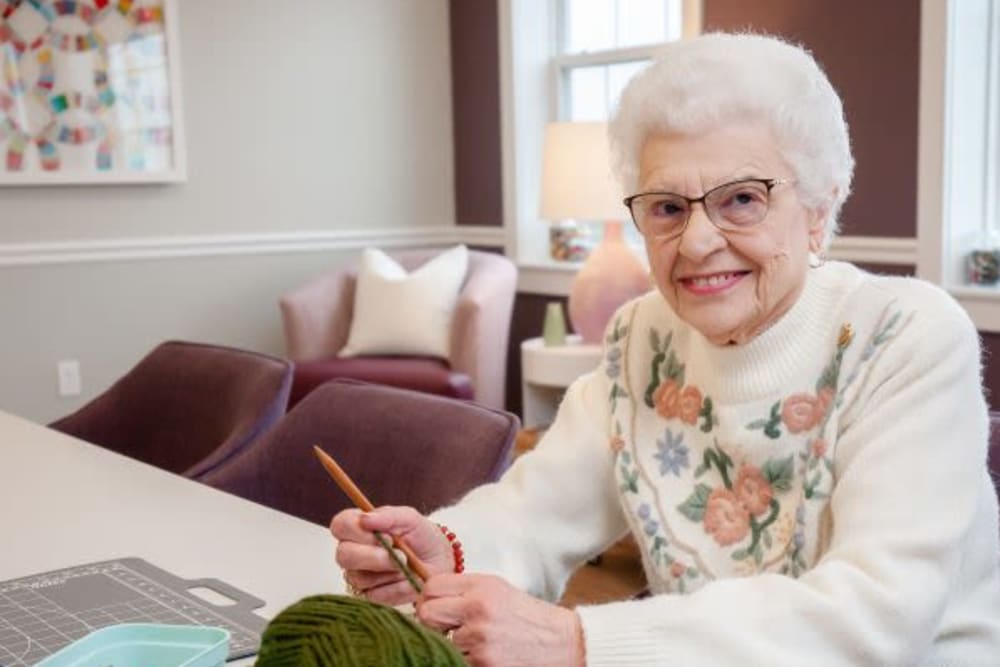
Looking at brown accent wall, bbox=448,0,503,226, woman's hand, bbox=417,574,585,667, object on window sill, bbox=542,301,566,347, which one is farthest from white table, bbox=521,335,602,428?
woman's hand, bbox=417,574,585,667

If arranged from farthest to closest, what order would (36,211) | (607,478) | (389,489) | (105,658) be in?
(36,211)
(389,489)
(607,478)
(105,658)

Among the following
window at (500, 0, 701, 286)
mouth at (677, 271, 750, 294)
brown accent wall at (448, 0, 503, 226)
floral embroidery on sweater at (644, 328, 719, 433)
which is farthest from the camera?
brown accent wall at (448, 0, 503, 226)

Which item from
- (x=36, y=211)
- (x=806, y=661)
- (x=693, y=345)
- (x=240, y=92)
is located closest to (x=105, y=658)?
(x=806, y=661)

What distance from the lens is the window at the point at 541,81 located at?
5402 millimetres

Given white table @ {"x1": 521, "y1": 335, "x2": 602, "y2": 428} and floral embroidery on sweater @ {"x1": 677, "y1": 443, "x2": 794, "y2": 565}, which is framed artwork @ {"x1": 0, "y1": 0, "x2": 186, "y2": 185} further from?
floral embroidery on sweater @ {"x1": 677, "y1": 443, "x2": 794, "y2": 565}

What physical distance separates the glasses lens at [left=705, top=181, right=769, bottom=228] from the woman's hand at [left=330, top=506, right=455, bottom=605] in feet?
1.47

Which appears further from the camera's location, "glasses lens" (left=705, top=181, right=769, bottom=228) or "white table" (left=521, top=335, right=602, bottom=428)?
"white table" (left=521, top=335, right=602, bottom=428)

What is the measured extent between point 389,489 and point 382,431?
10cm

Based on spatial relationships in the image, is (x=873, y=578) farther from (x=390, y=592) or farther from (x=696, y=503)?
(x=390, y=592)

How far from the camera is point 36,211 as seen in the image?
4.99 meters

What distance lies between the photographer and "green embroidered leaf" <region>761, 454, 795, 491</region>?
1.36 metres

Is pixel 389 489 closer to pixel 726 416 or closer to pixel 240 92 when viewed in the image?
pixel 726 416

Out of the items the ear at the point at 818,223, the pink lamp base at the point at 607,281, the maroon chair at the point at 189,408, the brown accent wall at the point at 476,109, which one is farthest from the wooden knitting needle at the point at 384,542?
the brown accent wall at the point at 476,109

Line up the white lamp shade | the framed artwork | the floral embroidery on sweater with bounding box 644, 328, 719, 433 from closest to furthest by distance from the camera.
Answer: the floral embroidery on sweater with bounding box 644, 328, 719, 433
the white lamp shade
the framed artwork
